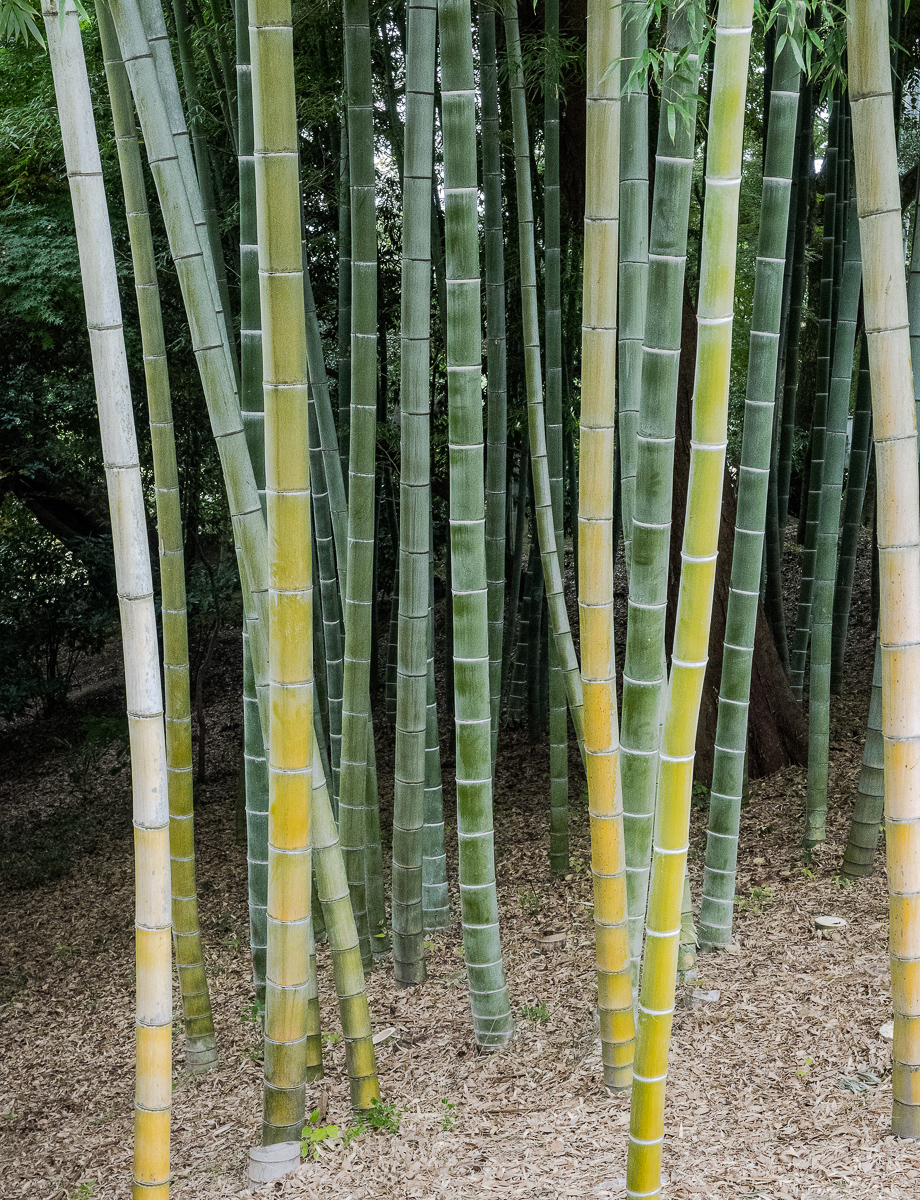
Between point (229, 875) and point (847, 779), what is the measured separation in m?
3.00

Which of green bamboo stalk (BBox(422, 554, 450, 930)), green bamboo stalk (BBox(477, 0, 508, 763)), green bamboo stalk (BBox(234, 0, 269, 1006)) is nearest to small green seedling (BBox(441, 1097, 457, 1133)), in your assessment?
green bamboo stalk (BBox(234, 0, 269, 1006))

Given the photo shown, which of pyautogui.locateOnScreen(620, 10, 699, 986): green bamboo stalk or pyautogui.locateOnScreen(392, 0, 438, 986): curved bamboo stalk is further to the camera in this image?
pyautogui.locateOnScreen(392, 0, 438, 986): curved bamboo stalk

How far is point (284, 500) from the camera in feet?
5.25

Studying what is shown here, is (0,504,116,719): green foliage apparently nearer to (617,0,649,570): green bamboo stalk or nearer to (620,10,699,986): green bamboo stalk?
(617,0,649,570): green bamboo stalk

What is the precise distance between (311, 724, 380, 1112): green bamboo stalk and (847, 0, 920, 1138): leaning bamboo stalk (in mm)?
1096

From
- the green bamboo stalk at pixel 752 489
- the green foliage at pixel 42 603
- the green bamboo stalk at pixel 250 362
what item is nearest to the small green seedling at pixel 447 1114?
the green bamboo stalk at pixel 250 362

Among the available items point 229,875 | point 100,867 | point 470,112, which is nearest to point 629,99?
point 470,112

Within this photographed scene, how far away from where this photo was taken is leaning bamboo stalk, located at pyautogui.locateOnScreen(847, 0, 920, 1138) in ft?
4.99

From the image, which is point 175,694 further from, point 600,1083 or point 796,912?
point 796,912

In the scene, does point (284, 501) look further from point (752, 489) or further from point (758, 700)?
point (758, 700)

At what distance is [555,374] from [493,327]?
0.32 m

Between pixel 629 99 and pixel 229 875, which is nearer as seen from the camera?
pixel 629 99

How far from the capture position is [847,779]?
160 inches

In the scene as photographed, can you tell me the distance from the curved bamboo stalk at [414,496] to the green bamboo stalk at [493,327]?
2.13 feet
